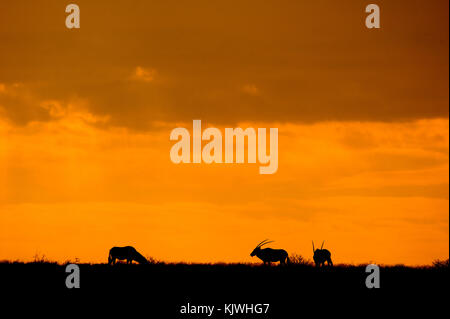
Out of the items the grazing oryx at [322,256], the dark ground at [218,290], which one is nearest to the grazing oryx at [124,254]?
A: the dark ground at [218,290]

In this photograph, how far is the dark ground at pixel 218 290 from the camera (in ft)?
75.6

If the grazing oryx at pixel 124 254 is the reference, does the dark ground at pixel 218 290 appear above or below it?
below

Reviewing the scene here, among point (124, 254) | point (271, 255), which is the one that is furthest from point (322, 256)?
point (124, 254)

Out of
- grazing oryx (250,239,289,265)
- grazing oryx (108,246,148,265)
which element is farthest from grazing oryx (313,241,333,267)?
grazing oryx (108,246,148,265)

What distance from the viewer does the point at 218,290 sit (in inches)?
966

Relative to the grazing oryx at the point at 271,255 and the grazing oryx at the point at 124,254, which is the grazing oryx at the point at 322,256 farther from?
the grazing oryx at the point at 124,254

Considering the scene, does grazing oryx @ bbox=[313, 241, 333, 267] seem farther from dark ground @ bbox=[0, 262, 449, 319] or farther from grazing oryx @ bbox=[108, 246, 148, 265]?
grazing oryx @ bbox=[108, 246, 148, 265]

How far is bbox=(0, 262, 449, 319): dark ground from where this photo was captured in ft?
75.6

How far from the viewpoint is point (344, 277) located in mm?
26672

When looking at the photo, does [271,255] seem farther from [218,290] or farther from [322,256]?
[218,290]

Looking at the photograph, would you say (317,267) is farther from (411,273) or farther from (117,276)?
(117,276)
